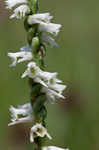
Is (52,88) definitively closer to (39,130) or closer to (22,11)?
(39,130)

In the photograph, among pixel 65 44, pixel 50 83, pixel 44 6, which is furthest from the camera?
pixel 44 6

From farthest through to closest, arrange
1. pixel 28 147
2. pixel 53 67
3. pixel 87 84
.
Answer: pixel 53 67 < pixel 87 84 < pixel 28 147

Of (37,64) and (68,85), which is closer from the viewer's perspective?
(37,64)

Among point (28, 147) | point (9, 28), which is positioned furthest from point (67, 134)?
point (9, 28)

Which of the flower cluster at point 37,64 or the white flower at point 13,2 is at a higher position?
the white flower at point 13,2

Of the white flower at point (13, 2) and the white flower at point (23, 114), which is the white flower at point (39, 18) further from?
the white flower at point (23, 114)

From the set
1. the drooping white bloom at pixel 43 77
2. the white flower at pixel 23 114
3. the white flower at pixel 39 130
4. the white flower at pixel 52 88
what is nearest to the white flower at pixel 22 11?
the drooping white bloom at pixel 43 77

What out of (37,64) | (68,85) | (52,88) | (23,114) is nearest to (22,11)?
(37,64)

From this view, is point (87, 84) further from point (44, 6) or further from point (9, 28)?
point (44, 6)
